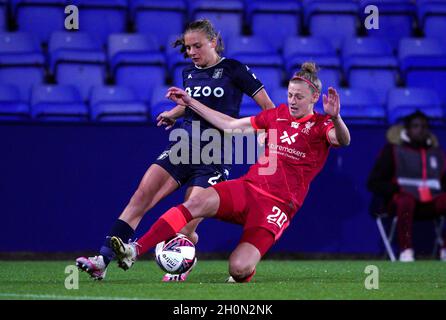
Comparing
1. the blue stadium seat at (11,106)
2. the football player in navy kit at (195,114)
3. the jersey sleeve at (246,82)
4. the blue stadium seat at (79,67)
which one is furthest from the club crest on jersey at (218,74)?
the blue stadium seat at (79,67)

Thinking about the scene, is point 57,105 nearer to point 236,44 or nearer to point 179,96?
point 236,44

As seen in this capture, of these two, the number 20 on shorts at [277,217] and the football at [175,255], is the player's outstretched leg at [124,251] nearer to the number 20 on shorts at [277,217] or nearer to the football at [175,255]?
the football at [175,255]

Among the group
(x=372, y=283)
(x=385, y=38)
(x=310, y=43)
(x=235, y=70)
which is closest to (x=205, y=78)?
(x=235, y=70)

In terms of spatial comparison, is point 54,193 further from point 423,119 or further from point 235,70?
point 423,119

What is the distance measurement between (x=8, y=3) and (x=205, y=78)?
4.99 m

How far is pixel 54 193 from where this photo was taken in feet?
33.0

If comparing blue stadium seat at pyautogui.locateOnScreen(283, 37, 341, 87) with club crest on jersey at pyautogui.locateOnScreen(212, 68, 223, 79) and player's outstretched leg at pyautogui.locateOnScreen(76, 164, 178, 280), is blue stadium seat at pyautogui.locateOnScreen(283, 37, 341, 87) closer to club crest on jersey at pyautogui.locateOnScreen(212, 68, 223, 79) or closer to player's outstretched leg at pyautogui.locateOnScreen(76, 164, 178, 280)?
club crest on jersey at pyautogui.locateOnScreen(212, 68, 223, 79)

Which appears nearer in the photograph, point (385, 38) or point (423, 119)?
point (423, 119)

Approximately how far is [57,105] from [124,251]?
4.41 meters

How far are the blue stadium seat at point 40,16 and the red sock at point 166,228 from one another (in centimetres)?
560

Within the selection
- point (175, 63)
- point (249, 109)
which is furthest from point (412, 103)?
point (175, 63)

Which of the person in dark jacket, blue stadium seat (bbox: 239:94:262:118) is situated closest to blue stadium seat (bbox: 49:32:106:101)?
blue stadium seat (bbox: 239:94:262:118)

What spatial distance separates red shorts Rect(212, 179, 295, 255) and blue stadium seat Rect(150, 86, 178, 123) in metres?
3.49

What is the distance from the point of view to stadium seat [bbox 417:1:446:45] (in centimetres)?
1236
